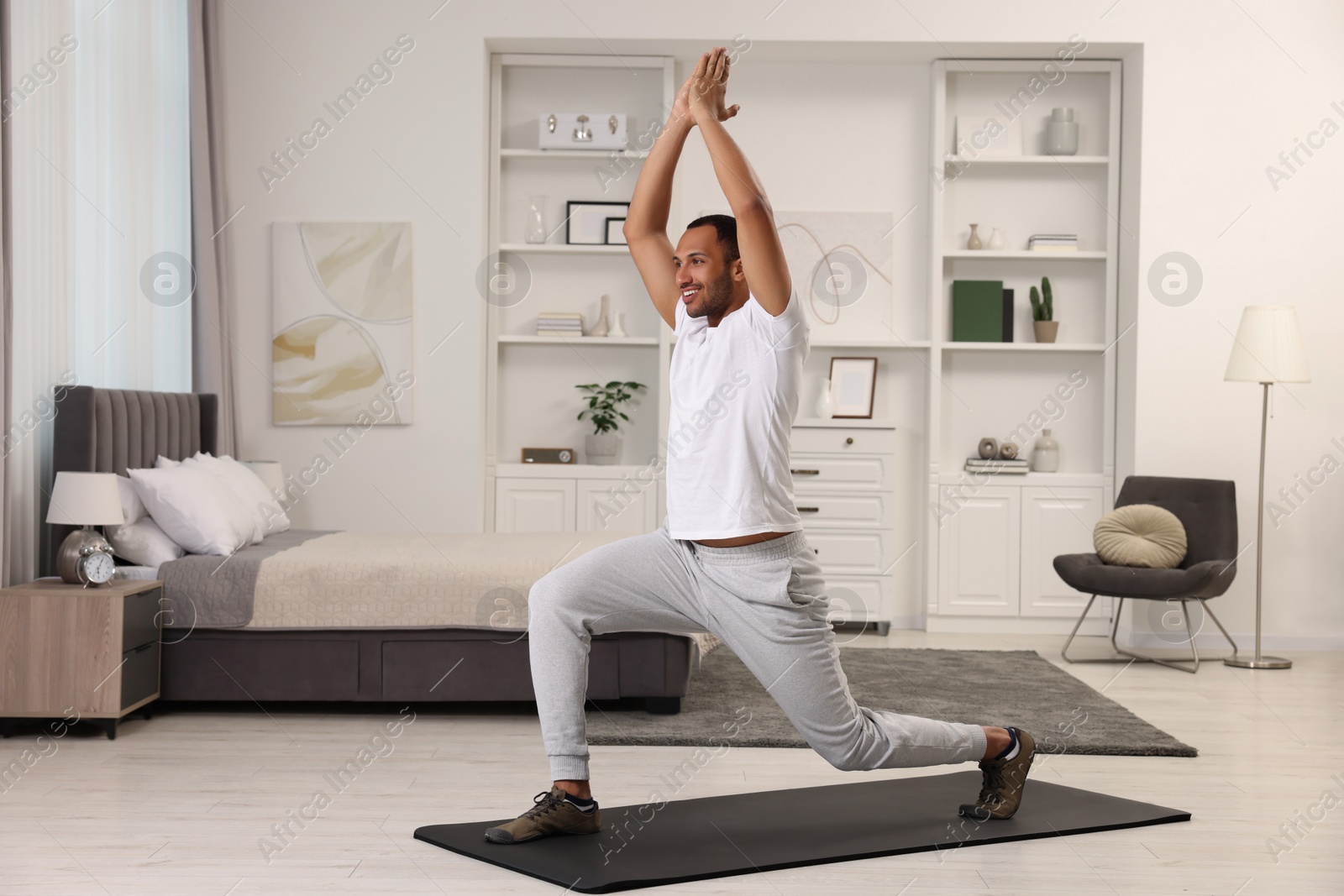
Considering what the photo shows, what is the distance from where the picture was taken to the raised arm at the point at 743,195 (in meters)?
2.19

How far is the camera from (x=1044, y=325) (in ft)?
19.7

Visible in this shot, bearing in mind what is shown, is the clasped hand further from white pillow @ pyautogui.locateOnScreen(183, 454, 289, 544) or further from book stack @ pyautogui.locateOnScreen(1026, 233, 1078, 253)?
book stack @ pyautogui.locateOnScreen(1026, 233, 1078, 253)

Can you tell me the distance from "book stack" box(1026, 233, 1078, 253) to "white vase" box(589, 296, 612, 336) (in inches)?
85.1

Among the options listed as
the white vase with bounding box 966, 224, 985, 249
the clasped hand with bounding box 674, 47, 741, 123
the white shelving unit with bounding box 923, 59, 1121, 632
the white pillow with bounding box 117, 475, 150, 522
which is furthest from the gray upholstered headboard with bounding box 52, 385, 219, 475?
the white vase with bounding box 966, 224, 985, 249

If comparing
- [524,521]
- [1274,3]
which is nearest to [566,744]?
[524,521]

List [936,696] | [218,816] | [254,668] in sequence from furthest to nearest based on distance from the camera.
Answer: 1. [936,696]
2. [254,668]
3. [218,816]

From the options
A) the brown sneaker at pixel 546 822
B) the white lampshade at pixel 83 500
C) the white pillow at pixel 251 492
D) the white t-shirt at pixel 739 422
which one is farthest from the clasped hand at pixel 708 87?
the white pillow at pixel 251 492

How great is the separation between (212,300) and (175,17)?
1236 mm

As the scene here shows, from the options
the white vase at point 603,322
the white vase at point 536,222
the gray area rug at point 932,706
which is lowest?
the gray area rug at point 932,706

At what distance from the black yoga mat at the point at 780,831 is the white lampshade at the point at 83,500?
63.1 inches

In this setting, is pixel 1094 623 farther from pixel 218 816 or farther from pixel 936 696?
pixel 218 816

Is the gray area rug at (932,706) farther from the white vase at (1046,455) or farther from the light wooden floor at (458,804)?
the white vase at (1046,455)

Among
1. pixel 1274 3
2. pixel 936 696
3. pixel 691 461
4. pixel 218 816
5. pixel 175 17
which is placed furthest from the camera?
pixel 1274 3

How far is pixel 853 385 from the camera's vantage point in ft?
20.4
